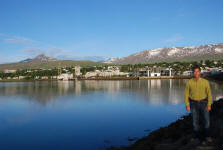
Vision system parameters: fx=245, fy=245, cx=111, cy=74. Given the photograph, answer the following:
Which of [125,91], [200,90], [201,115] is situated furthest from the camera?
[125,91]

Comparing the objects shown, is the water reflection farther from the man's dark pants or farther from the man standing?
the man standing

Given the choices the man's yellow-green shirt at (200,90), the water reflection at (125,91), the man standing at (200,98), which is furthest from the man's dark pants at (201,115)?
the water reflection at (125,91)

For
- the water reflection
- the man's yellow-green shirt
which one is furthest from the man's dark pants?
the water reflection

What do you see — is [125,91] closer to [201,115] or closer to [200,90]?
[201,115]

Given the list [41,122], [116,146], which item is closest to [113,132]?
[116,146]

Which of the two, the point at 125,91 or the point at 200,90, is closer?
the point at 200,90

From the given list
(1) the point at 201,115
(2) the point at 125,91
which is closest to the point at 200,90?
(1) the point at 201,115

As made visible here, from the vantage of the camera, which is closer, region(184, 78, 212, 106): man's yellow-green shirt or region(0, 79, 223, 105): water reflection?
region(184, 78, 212, 106): man's yellow-green shirt

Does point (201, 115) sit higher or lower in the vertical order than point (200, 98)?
lower

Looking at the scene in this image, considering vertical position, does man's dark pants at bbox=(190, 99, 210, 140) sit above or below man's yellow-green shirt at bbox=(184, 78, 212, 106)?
below

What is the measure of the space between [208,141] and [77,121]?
15.0 metres

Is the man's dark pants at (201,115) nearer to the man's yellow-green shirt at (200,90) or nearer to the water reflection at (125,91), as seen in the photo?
the man's yellow-green shirt at (200,90)

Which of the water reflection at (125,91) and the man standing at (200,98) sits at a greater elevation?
the man standing at (200,98)

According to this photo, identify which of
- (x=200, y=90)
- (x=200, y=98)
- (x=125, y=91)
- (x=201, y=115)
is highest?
(x=200, y=90)
